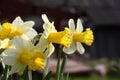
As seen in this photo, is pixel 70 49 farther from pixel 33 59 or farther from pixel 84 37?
pixel 33 59

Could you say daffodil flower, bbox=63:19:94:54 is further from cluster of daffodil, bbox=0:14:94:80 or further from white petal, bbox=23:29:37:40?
white petal, bbox=23:29:37:40

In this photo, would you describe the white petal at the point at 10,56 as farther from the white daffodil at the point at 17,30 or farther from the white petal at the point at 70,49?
the white petal at the point at 70,49

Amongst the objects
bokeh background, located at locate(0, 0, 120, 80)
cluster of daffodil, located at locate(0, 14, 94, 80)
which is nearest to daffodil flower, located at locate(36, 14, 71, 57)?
cluster of daffodil, located at locate(0, 14, 94, 80)

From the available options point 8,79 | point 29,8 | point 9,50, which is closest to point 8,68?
point 8,79


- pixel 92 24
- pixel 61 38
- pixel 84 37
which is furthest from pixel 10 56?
pixel 92 24

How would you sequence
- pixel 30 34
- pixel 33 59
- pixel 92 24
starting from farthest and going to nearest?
1. pixel 92 24
2. pixel 30 34
3. pixel 33 59

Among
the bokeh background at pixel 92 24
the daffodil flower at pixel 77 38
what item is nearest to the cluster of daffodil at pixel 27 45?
the daffodil flower at pixel 77 38

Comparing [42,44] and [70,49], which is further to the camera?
[70,49]
